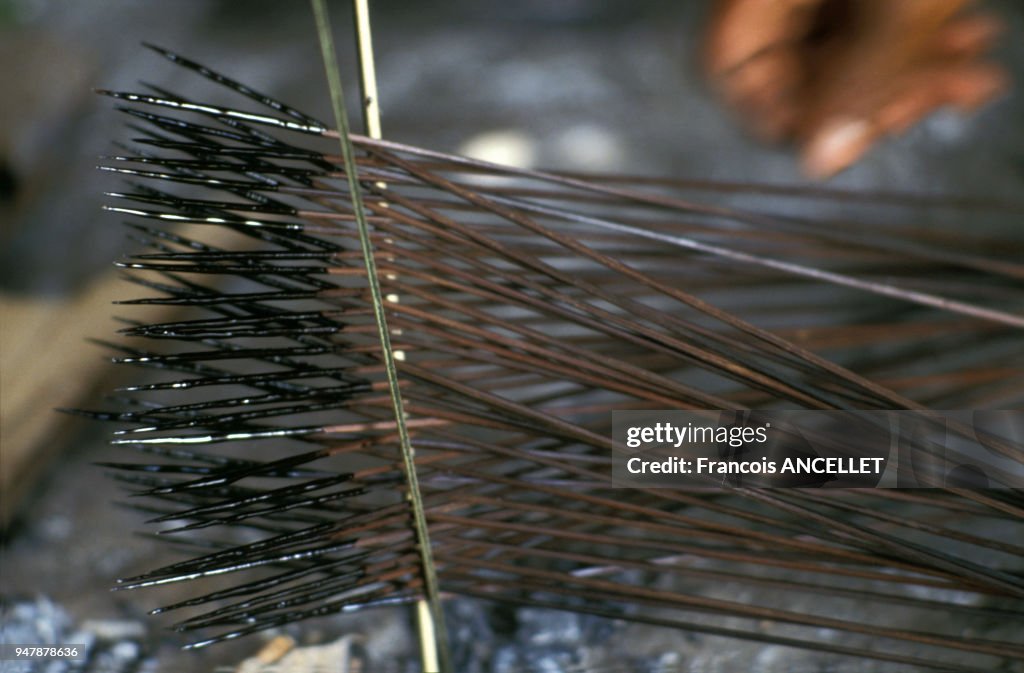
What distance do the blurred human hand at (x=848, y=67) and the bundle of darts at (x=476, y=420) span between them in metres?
0.35

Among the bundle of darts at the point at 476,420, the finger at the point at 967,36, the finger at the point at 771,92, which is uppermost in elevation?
the finger at the point at 967,36

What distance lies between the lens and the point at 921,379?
2.15ft

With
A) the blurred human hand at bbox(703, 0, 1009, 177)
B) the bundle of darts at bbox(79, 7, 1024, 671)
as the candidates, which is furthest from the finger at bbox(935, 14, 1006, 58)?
the bundle of darts at bbox(79, 7, 1024, 671)

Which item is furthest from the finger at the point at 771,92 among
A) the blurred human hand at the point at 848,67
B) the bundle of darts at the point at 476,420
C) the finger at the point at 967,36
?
the bundle of darts at the point at 476,420

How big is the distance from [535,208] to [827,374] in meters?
0.17

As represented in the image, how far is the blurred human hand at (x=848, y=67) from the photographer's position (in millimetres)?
→ 945

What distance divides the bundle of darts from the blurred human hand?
345 mm

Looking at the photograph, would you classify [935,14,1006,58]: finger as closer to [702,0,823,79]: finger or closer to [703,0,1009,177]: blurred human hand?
[703,0,1009,177]: blurred human hand

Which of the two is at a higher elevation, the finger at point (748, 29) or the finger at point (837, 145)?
the finger at point (748, 29)

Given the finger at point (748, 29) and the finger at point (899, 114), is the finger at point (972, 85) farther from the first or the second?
the finger at point (748, 29)

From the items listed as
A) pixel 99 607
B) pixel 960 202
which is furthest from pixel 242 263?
pixel 960 202

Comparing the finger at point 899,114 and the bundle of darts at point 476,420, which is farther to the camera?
the finger at point 899,114

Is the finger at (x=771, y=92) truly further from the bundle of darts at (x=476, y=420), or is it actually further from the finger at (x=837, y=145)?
the bundle of darts at (x=476, y=420)

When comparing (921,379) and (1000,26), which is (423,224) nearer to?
(921,379)
